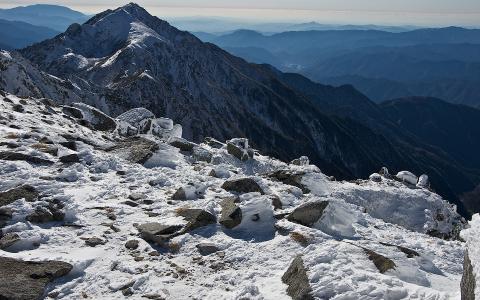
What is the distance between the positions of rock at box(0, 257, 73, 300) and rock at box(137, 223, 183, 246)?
3.41 metres

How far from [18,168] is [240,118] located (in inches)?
6904

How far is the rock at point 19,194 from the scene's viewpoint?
740 inches

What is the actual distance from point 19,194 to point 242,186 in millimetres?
10634

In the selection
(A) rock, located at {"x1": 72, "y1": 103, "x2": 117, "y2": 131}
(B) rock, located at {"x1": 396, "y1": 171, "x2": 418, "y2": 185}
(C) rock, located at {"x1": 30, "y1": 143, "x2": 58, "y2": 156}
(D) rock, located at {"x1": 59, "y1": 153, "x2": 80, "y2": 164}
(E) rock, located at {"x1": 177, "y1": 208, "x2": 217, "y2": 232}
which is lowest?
(B) rock, located at {"x1": 396, "y1": 171, "x2": 418, "y2": 185}

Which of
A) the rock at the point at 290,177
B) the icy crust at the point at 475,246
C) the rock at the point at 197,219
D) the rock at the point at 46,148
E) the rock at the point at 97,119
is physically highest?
the icy crust at the point at 475,246

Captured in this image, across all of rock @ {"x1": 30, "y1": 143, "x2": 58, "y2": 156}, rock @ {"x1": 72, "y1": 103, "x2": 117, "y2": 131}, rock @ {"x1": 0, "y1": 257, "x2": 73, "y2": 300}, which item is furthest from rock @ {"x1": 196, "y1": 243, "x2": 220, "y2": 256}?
rock @ {"x1": 72, "y1": 103, "x2": 117, "y2": 131}

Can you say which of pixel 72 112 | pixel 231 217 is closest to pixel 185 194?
pixel 231 217

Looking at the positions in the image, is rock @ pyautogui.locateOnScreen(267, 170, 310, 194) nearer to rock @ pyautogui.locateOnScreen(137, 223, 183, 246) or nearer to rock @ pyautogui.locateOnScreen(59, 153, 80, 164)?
rock @ pyautogui.locateOnScreen(59, 153, 80, 164)

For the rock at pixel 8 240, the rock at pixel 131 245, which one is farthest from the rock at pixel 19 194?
the rock at pixel 131 245

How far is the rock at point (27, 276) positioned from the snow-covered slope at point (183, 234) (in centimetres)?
24

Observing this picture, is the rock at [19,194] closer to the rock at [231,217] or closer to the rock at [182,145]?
the rock at [231,217]

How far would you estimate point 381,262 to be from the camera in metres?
15.0

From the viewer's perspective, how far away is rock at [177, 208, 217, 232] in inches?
726

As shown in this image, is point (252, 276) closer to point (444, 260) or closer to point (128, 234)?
point (128, 234)
